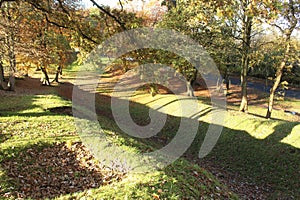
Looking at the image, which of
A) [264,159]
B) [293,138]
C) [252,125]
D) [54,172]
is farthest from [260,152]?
[54,172]

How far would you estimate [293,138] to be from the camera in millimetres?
10359

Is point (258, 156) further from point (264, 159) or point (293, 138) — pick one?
point (293, 138)

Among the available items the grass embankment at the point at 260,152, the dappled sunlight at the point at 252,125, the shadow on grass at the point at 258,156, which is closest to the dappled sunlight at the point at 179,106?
the grass embankment at the point at 260,152

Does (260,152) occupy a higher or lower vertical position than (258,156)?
higher

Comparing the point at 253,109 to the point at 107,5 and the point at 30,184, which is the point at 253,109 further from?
the point at 30,184

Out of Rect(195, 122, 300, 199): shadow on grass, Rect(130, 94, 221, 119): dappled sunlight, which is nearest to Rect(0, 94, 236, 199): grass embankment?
Rect(195, 122, 300, 199): shadow on grass

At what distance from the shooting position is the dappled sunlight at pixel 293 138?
10086 mm

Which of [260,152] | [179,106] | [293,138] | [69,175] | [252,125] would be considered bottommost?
[260,152]

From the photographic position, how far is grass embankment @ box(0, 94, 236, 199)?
4949 millimetres

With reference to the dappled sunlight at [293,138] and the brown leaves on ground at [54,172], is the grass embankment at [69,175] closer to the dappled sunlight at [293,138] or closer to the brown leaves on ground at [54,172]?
the brown leaves on ground at [54,172]

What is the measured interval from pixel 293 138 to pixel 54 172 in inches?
372

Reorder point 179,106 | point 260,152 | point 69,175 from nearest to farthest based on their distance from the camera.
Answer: point 69,175, point 260,152, point 179,106

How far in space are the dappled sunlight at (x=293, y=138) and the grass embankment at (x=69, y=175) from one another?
5.13m

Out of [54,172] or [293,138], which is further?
[293,138]
